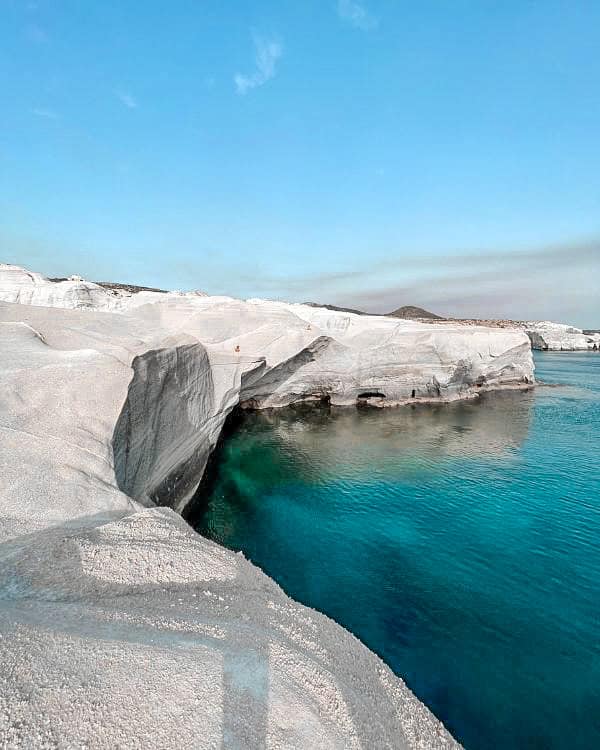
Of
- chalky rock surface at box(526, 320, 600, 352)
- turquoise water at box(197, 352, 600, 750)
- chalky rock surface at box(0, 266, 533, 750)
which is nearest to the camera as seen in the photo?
chalky rock surface at box(0, 266, 533, 750)

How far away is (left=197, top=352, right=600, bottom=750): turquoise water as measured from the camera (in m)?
7.20

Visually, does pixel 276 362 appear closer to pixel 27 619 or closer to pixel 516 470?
pixel 516 470

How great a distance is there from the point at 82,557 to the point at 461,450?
19.6 m

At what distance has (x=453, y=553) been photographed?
37.2 feet

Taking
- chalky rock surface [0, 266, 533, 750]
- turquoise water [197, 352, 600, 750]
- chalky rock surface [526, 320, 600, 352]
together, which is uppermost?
chalky rock surface [526, 320, 600, 352]

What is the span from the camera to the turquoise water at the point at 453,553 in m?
7.20

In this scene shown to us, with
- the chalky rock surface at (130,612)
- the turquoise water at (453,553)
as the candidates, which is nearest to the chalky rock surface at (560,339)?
the turquoise water at (453,553)

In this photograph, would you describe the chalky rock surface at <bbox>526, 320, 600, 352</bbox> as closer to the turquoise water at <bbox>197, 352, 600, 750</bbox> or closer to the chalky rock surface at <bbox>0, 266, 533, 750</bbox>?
the turquoise water at <bbox>197, 352, 600, 750</bbox>

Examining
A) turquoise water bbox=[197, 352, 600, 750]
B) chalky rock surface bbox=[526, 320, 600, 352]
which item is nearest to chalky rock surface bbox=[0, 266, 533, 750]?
turquoise water bbox=[197, 352, 600, 750]

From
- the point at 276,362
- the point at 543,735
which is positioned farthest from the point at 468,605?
the point at 276,362

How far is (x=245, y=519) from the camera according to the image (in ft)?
44.0

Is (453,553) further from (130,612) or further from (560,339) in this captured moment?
(560,339)

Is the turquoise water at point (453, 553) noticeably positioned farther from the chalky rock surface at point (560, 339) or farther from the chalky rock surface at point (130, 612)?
the chalky rock surface at point (560, 339)

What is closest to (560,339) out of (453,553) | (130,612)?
(453,553)
